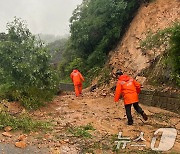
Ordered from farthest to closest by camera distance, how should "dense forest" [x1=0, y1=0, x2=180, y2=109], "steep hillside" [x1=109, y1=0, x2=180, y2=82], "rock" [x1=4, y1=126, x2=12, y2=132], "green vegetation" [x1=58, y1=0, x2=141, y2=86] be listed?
1. "green vegetation" [x1=58, y1=0, x2=141, y2=86]
2. "steep hillside" [x1=109, y1=0, x2=180, y2=82]
3. "dense forest" [x1=0, y1=0, x2=180, y2=109]
4. "rock" [x1=4, y1=126, x2=12, y2=132]

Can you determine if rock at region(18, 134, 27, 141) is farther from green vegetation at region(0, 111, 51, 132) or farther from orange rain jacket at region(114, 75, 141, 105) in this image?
orange rain jacket at region(114, 75, 141, 105)

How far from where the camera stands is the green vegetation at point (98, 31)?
16141 mm

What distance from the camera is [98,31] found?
1739 cm

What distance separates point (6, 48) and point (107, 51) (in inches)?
295

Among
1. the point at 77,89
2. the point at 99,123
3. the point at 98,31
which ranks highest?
the point at 98,31

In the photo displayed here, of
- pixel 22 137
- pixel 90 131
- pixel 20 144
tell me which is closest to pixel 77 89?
pixel 90 131

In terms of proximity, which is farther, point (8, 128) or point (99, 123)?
point (99, 123)

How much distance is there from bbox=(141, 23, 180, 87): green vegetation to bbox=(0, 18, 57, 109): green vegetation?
351 cm

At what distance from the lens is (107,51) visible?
1717 cm

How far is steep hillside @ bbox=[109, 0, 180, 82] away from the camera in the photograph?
1360 cm

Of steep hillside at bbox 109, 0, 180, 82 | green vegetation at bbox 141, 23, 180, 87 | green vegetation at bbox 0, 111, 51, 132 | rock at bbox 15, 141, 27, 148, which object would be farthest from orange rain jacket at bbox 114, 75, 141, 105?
steep hillside at bbox 109, 0, 180, 82

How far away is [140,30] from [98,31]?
280 cm

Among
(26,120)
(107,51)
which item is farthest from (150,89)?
(107,51)

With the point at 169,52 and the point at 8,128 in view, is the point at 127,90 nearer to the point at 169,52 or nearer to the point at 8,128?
the point at 169,52
